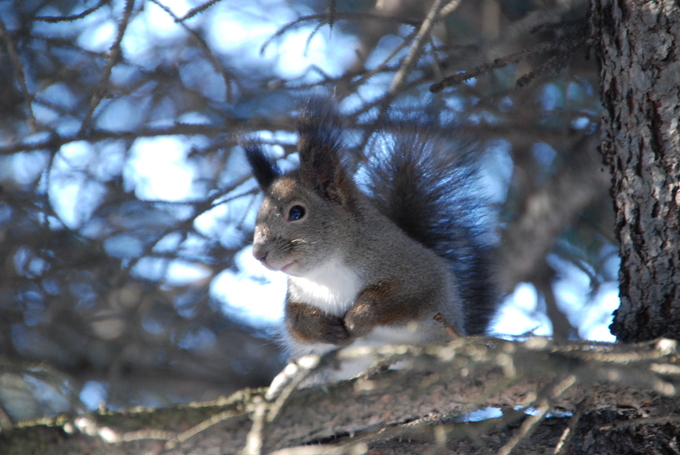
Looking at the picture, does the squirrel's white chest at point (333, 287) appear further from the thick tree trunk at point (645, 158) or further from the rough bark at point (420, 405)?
the thick tree trunk at point (645, 158)

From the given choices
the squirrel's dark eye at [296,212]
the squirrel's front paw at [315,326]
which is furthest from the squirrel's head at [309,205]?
the squirrel's front paw at [315,326]

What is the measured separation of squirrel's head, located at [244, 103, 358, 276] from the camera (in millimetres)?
1688

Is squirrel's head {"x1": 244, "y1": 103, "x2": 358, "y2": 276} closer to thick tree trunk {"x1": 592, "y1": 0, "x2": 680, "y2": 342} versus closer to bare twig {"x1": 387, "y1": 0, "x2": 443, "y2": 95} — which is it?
bare twig {"x1": 387, "y1": 0, "x2": 443, "y2": 95}

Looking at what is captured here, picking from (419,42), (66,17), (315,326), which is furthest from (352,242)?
(66,17)

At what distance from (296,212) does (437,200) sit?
565mm

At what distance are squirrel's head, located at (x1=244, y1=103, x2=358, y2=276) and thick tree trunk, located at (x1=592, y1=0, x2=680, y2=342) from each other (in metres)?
0.74

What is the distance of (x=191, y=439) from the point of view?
1.13 metres

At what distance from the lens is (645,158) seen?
1452 millimetres

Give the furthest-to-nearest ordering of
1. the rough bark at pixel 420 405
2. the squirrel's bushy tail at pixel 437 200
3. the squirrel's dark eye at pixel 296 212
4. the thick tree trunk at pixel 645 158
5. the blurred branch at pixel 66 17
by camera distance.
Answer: the squirrel's bushy tail at pixel 437 200, the squirrel's dark eye at pixel 296 212, the blurred branch at pixel 66 17, the thick tree trunk at pixel 645 158, the rough bark at pixel 420 405

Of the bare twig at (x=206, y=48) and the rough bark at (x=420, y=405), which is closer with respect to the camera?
the rough bark at (x=420, y=405)

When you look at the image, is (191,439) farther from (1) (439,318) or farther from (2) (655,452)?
(2) (655,452)

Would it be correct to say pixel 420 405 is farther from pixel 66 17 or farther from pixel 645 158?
pixel 66 17

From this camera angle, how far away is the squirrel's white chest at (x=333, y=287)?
1.74 m

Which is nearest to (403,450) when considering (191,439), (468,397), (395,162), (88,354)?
(468,397)
